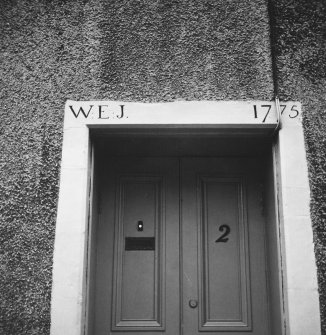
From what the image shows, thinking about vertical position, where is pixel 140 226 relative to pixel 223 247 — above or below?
above

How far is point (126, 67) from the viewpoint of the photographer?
10.5 ft

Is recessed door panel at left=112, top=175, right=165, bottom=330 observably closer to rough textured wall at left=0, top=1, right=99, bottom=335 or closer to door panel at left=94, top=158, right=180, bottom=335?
door panel at left=94, top=158, right=180, bottom=335

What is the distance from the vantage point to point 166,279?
133 inches

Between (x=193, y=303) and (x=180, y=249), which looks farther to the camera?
(x=180, y=249)

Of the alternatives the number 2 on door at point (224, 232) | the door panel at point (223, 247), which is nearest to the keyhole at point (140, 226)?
the door panel at point (223, 247)

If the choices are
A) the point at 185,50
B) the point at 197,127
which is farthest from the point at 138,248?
the point at 185,50

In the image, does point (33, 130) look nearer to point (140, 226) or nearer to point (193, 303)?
point (140, 226)

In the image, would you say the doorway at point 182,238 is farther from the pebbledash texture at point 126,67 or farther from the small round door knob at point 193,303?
the pebbledash texture at point 126,67

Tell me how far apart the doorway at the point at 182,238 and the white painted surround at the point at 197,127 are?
0.74 feet

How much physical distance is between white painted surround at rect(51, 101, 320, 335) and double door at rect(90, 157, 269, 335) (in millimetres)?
460

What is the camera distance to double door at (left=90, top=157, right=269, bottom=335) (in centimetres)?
331

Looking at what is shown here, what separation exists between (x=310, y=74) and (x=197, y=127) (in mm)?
938

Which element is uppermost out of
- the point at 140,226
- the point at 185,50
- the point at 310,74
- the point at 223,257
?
the point at 185,50

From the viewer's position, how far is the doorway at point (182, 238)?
330 cm
